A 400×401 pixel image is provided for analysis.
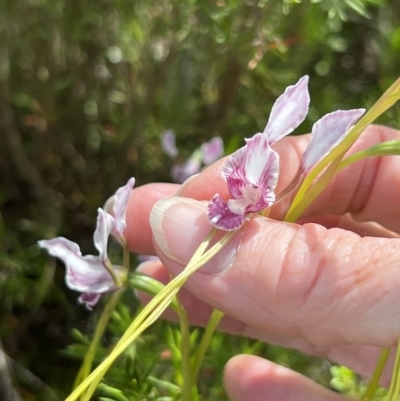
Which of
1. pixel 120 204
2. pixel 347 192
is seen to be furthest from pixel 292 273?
pixel 347 192

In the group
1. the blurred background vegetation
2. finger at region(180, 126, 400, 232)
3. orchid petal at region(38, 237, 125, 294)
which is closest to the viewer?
orchid petal at region(38, 237, 125, 294)

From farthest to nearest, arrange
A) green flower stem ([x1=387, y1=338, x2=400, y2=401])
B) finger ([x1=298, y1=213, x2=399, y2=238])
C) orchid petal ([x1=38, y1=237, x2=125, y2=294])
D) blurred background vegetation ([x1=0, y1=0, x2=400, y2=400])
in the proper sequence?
blurred background vegetation ([x1=0, y1=0, x2=400, y2=400]), finger ([x1=298, y1=213, x2=399, y2=238]), orchid petal ([x1=38, y1=237, x2=125, y2=294]), green flower stem ([x1=387, y1=338, x2=400, y2=401])

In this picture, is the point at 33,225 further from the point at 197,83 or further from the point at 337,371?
the point at 337,371

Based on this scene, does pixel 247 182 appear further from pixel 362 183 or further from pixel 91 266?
pixel 362 183

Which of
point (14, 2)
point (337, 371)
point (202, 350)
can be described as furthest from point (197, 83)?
point (202, 350)

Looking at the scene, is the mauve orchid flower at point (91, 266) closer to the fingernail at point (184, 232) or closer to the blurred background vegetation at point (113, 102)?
the fingernail at point (184, 232)

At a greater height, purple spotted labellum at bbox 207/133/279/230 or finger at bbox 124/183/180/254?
purple spotted labellum at bbox 207/133/279/230

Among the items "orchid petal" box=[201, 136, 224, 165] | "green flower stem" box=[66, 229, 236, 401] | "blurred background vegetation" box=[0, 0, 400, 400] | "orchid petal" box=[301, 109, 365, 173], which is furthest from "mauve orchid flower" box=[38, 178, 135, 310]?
"orchid petal" box=[201, 136, 224, 165]

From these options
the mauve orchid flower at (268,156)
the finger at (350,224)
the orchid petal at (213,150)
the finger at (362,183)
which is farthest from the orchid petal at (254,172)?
the orchid petal at (213,150)

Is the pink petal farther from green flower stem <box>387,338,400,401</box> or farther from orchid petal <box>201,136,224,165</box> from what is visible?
orchid petal <box>201,136,224,165</box>
